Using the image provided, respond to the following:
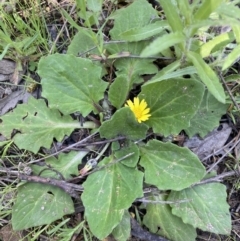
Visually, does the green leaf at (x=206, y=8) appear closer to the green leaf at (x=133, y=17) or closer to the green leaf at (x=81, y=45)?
the green leaf at (x=133, y=17)

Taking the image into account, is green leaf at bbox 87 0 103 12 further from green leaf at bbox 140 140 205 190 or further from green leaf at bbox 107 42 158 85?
green leaf at bbox 140 140 205 190

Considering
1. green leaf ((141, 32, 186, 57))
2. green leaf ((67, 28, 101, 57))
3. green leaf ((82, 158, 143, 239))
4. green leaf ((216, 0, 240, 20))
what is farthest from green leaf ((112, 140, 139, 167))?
green leaf ((216, 0, 240, 20))

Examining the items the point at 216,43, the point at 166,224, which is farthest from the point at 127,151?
the point at 216,43

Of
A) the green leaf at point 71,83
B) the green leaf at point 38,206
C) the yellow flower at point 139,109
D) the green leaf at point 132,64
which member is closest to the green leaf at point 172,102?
the yellow flower at point 139,109

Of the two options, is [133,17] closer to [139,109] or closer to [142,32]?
[142,32]

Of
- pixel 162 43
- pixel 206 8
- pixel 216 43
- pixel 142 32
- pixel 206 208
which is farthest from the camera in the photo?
pixel 206 208

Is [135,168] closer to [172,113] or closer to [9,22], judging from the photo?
[172,113]
